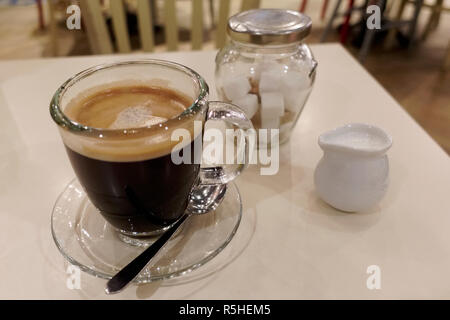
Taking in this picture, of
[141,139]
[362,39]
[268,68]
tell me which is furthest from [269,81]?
[362,39]

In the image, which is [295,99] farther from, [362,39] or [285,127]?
[362,39]

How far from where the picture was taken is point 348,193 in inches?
18.8

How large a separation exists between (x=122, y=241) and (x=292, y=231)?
8.1 inches

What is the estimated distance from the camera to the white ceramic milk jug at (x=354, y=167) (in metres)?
0.46

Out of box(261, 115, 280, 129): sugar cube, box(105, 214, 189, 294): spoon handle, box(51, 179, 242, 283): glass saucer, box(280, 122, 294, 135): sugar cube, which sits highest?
box(261, 115, 280, 129): sugar cube

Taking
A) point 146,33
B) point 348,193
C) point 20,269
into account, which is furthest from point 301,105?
point 146,33

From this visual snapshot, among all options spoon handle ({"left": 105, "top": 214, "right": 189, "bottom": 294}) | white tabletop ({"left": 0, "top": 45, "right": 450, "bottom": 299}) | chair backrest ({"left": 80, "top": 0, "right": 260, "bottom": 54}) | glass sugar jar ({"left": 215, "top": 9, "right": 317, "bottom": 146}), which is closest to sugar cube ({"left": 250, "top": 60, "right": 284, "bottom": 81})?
glass sugar jar ({"left": 215, "top": 9, "right": 317, "bottom": 146})

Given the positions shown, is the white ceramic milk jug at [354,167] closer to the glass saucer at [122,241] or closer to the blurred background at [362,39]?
the glass saucer at [122,241]

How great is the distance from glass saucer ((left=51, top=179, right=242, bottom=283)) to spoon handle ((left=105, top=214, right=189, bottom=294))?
13mm

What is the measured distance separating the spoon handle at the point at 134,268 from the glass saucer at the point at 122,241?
0.01m

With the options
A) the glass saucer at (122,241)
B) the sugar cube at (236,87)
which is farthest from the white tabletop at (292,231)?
the sugar cube at (236,87)

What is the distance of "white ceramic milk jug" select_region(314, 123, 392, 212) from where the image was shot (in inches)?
18.3

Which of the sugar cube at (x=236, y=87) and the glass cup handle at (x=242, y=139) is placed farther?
the sugar cube at (x=236, y=87)

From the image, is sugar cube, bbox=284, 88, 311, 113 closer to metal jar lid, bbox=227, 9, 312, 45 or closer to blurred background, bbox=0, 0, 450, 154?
metal jar lid, bbox=227, 9, 312, 45
